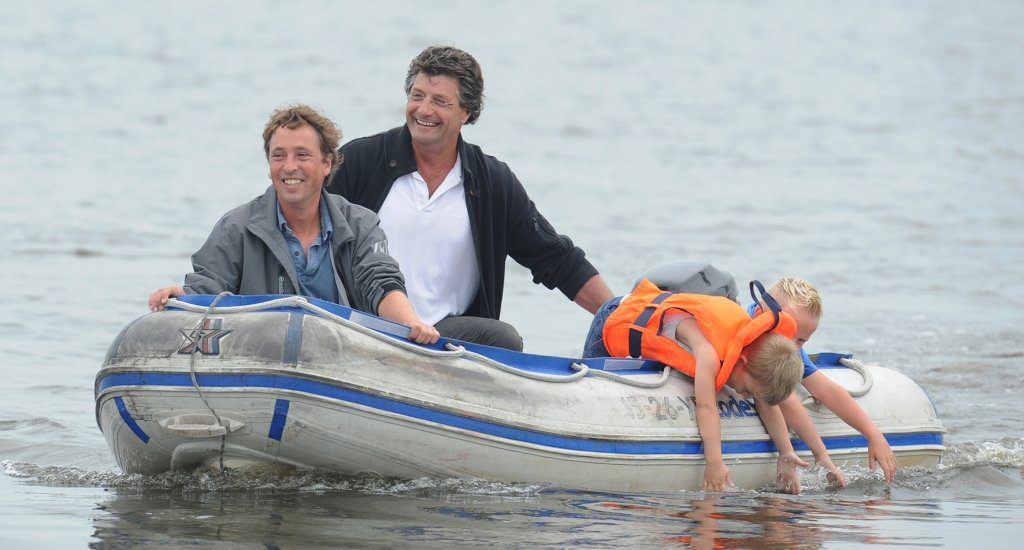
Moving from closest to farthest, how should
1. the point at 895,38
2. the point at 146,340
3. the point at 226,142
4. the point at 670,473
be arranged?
the point at 146,340 < the point at 670,473 < the point at 226,142 < the point at 895,38

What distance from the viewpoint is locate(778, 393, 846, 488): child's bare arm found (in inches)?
249

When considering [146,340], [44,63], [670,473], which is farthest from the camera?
[44,63]

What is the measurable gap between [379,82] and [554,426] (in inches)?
906

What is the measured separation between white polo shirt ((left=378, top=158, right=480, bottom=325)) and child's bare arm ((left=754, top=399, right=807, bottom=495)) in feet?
4.52

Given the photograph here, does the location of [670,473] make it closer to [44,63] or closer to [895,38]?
[44,63]

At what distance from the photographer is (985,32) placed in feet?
135

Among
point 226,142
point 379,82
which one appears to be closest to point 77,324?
point 226,142

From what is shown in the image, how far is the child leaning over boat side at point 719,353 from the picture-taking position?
5.96 metres

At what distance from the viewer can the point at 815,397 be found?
6508 millimetres

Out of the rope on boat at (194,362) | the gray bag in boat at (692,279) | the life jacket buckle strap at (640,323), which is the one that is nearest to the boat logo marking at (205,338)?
the rope on boat at (194,362)

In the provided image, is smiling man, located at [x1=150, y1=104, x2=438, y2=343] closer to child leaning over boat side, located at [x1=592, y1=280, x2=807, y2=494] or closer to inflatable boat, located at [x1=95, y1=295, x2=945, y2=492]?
inflatable boat, located at [x1=95, y1=295, x2=945, y2=492]

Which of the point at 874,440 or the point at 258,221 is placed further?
the point at 874,440

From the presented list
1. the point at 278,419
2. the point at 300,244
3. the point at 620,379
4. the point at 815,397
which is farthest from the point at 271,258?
the point at 815,397

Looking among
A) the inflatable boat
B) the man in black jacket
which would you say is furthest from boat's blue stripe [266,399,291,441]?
the man in black jacket
